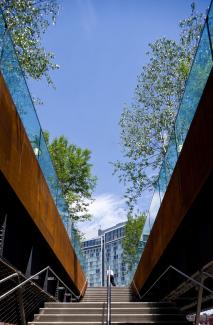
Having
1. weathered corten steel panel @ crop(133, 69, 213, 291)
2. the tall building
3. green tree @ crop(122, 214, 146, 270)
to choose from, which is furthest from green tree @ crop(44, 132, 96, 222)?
the tall building

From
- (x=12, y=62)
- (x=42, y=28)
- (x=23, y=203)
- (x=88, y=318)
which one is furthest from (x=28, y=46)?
(x=88, y=318)

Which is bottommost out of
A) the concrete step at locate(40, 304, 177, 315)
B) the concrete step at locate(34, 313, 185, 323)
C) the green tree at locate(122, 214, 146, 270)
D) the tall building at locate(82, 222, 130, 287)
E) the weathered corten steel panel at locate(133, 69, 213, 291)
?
the concrete step at locate(34, 313, 185, 323)

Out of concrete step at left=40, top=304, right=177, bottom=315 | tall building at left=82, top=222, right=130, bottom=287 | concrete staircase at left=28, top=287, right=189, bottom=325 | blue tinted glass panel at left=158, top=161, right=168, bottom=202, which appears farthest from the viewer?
tall building at left=82, top=222, right=130, bottom=287

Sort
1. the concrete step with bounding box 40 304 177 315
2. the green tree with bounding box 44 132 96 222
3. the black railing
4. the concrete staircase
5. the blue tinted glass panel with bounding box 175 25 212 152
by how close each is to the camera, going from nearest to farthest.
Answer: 1. the blue tinted glass panel with bounding box 175 25 212 152
2. the black railing
3. the concrete staircase
4. the concrete step with bounding box 40 304 177 315
5. the green tree with bounding box 44 132 96 222

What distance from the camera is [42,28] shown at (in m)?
12.2

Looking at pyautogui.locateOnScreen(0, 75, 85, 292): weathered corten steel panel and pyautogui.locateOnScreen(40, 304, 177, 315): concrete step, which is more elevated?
pyautogui.locateOnScreen(0, 75, 85, 292): weathered corten steel panel

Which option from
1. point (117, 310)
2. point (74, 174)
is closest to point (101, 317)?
point (117, 310)

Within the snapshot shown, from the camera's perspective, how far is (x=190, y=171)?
5.63 m

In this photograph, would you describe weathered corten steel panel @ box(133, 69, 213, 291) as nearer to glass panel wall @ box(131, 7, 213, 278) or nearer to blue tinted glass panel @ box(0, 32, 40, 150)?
glass panel wall @ box(131, 7, 213, 278)

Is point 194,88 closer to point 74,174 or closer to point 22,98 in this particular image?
point 22,98

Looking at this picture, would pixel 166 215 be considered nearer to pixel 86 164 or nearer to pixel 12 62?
pixel 12 62

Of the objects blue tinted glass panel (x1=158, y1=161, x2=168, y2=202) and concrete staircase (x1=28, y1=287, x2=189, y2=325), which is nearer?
concrete staircase (x1=28, y1=287, x2=189, y2=325)

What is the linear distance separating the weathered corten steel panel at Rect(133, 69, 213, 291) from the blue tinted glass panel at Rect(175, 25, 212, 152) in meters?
0.37

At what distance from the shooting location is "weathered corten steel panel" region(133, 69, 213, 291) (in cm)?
469
